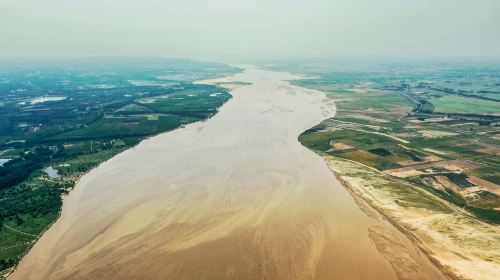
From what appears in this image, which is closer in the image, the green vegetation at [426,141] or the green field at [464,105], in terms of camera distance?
the green vegetation at [426,141]

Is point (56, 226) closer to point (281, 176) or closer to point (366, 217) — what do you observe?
point (281, 176)

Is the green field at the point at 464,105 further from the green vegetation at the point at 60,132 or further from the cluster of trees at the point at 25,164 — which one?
the cluster of trees at the point at 25,164

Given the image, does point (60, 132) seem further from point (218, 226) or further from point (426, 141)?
point (426, 141)

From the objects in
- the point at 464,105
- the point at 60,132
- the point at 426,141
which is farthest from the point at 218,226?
the point at 464,105

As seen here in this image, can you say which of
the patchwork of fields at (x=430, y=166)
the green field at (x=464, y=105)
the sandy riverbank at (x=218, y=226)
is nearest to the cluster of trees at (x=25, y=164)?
the sandy riverbank at (x=218, y=226)

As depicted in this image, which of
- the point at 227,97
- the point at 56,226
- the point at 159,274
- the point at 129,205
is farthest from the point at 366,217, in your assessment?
the point at 227,97

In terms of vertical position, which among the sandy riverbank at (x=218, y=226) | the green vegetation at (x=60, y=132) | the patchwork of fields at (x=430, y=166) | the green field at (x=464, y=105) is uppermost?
the green field at (x=464, y=105)

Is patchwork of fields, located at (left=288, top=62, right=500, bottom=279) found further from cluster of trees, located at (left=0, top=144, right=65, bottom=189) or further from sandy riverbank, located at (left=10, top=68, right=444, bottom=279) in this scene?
cluster of trees, located at (left=0, top=144, right=65, bottom=189)

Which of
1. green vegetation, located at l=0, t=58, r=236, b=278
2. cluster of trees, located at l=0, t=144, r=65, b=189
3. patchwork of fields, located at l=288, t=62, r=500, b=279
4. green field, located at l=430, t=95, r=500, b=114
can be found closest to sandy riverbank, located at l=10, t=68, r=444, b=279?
green vegetation, located at l=0, t=58, r=236, b=278
